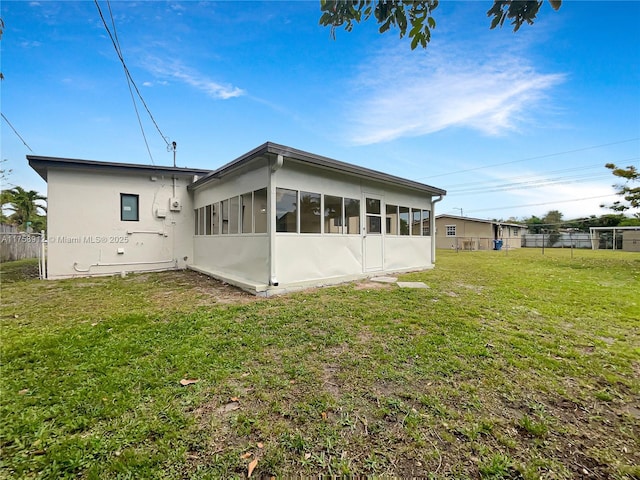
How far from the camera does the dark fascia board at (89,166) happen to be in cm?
763

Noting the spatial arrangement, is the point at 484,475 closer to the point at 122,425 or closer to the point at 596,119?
the point at 122,425

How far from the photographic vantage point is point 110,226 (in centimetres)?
873

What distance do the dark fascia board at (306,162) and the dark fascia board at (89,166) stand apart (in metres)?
1.46

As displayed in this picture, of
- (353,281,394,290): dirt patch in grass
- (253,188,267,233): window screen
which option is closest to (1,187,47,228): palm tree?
(253,188,267,233): window screen

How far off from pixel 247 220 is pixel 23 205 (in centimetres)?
2165

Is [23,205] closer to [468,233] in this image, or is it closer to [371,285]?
[371,285]

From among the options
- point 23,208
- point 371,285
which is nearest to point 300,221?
point 371,285

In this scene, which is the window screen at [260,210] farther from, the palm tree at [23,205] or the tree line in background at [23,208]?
the palm tree at [23,205]

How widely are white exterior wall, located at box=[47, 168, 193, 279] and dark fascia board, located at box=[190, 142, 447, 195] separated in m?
1.88

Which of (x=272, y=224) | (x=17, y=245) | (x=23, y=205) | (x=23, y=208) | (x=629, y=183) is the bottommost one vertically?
(x=17, y=245)

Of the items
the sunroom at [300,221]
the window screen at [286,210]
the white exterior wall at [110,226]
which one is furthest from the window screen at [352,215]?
the white exterior wall at [110,226]

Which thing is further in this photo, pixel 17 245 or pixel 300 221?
pixel 17 245

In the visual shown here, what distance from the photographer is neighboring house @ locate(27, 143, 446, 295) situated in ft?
20.1

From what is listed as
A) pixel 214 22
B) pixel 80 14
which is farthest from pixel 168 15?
pixel 80 14
